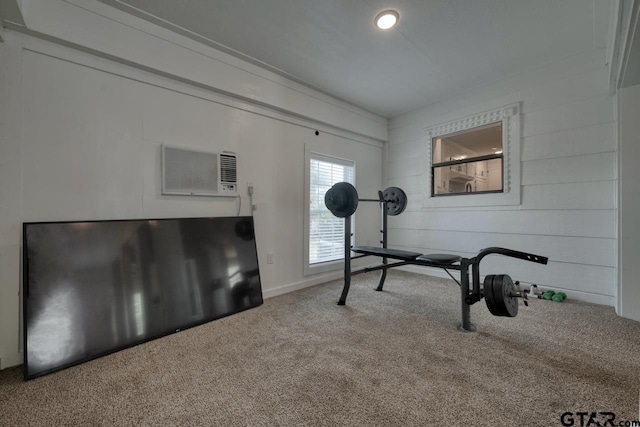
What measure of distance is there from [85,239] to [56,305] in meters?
0.46

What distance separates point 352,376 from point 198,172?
7.30ft

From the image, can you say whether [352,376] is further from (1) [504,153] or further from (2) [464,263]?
(1) [504,153]

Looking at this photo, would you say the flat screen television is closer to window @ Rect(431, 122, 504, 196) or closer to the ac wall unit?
the ac wall unit

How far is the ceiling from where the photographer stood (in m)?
2.13

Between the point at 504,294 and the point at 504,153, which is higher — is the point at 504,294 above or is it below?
below

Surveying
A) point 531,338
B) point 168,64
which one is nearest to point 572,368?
point 531,338

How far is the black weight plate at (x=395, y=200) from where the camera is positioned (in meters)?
3.38

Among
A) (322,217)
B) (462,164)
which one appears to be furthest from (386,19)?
(462,164)

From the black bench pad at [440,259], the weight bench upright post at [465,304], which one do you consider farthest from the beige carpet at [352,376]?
the black bench pad at [440,259]

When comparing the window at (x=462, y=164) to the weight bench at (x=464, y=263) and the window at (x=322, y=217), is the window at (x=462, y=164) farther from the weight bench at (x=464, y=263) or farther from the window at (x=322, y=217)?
the window at (x=322, y=217)

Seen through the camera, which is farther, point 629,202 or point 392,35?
point 392,35

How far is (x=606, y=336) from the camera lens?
207 centimetres

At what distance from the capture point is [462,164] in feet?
13.0

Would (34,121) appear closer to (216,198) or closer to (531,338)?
(216,198)
